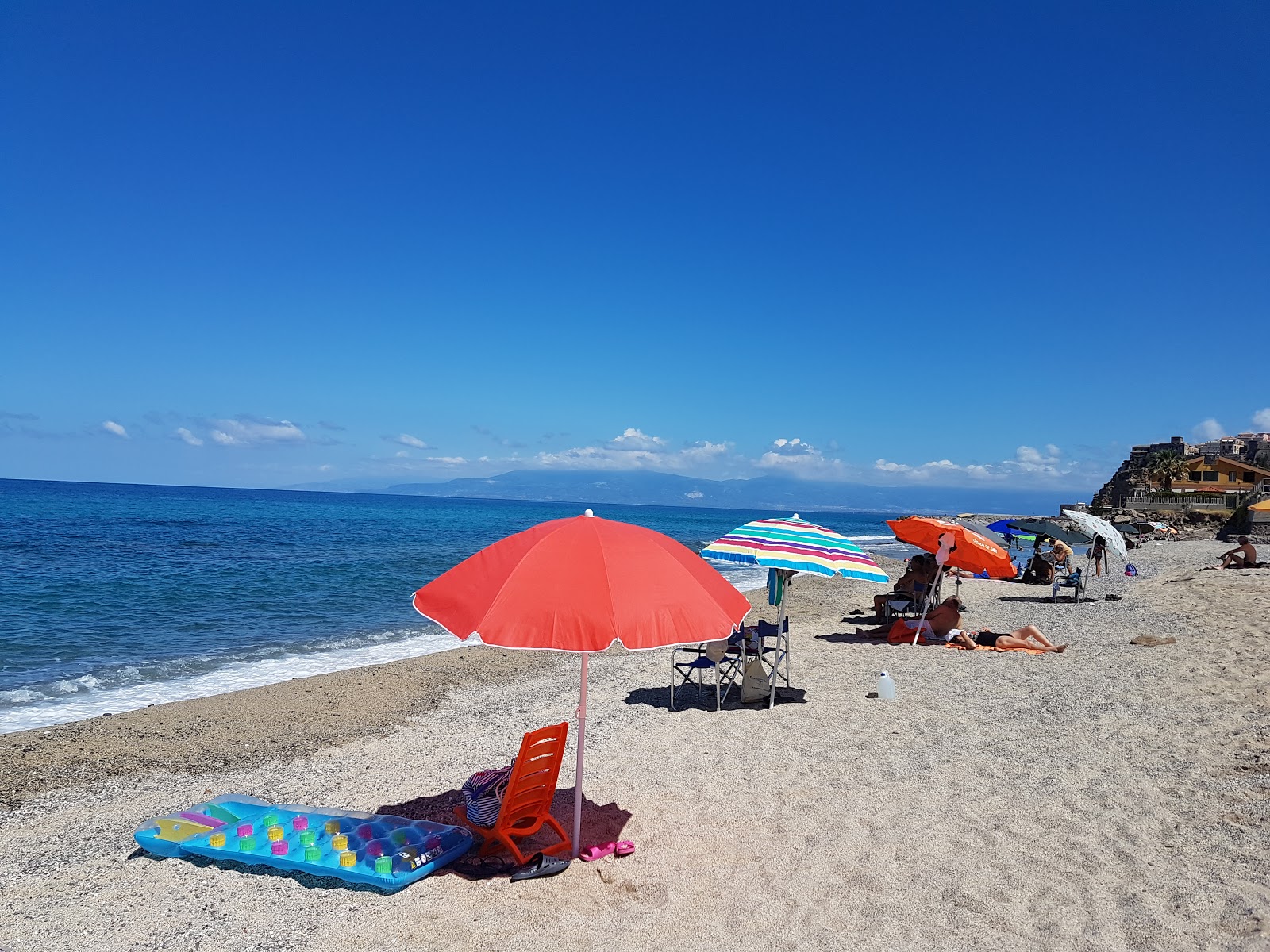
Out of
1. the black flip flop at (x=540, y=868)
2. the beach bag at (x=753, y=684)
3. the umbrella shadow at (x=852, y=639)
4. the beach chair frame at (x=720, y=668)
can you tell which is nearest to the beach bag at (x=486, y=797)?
the black flip flop at (x=540, y=868)

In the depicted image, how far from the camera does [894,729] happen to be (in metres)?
7.67

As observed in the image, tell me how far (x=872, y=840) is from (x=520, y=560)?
2995 mm

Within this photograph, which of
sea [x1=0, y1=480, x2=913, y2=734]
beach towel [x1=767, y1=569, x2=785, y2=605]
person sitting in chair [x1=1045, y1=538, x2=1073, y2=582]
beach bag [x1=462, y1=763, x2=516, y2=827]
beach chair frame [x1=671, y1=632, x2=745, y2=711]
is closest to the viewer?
beach bag [x1=462, y1=763, x2=516, y2=827]

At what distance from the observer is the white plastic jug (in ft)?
29.3

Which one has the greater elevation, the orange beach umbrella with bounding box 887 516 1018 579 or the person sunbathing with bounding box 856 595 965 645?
the orange beach umbrella with bounding box 887 516 1018 579

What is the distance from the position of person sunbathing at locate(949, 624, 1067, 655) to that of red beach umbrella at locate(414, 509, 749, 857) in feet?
29.4

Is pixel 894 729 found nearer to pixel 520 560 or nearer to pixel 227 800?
pixel 520 560

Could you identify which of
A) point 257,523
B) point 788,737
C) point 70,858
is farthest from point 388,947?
point 257,523

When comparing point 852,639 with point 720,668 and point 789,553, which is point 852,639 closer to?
point 720,668

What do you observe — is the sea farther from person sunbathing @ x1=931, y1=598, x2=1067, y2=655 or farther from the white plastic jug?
person sunbathing @ x1=931, y1=598, x2=1067, y2=655

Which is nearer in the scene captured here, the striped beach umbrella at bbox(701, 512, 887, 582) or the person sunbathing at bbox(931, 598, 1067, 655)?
the striped beach umbrella at bbox(701, 512, 887, 582)

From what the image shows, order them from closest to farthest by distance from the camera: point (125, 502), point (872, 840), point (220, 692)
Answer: point (872, 840)
point (220, 692)
point (125, 502)

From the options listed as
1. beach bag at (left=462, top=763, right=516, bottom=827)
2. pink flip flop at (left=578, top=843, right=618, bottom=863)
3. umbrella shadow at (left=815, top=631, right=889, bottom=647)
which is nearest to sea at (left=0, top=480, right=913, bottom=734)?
beach bag at (left=462, top=763, right=516, bottom=827)

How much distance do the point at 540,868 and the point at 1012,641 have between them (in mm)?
9686
